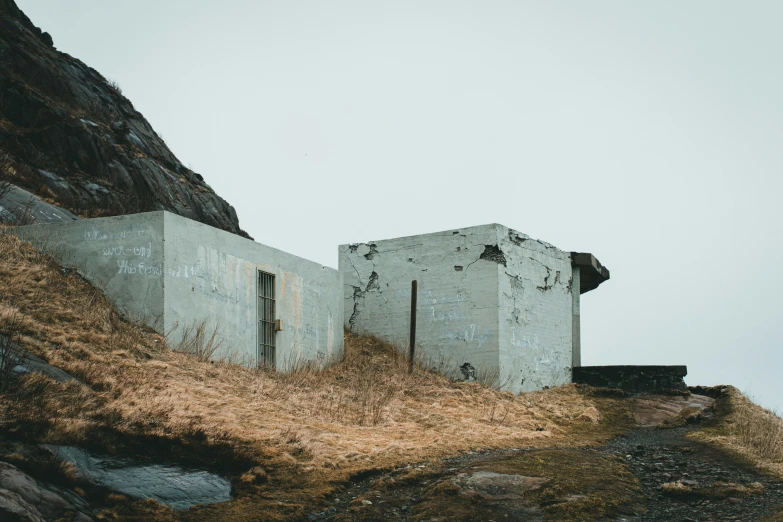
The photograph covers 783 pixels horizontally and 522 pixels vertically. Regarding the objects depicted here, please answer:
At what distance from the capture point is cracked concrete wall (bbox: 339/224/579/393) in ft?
62.6

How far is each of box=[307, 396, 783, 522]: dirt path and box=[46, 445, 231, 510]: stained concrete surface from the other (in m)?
1.20

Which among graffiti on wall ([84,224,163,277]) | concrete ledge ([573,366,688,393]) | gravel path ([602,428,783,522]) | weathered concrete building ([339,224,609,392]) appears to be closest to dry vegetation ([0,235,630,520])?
graffiti on wall ([84,224,163,277])

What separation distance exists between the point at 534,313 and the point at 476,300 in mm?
1744

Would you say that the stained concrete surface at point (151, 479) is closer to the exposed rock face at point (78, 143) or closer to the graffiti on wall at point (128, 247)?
the graffiti on wall at point (128, 247)

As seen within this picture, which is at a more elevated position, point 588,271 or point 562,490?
point 588,271

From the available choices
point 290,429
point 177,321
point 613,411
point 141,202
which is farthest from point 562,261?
point 141,202

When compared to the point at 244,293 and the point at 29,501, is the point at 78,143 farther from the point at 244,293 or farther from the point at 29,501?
the point at 29,501

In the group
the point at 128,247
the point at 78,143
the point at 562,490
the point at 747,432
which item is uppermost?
the point at 78,143

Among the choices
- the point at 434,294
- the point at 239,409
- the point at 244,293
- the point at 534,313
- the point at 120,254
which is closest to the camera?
the point at 239,409

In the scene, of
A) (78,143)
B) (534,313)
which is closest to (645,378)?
(534,313)

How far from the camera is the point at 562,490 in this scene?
28.9 ft

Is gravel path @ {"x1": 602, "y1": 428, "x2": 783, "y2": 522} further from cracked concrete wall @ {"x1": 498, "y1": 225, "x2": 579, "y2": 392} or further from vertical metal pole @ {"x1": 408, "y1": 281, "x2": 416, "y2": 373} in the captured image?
vertical metal pole @ {"x1": 408, "y1": 281, "x2": 416, "y2": 373}

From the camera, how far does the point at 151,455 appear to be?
8.77m

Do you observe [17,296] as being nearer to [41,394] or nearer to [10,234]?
[10,234]
